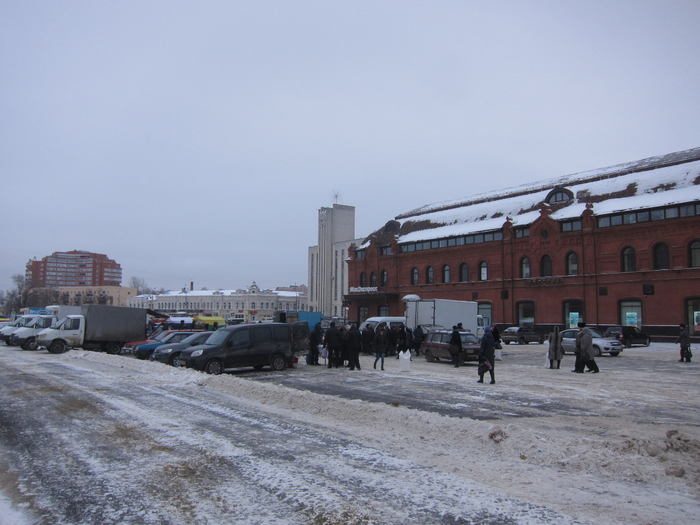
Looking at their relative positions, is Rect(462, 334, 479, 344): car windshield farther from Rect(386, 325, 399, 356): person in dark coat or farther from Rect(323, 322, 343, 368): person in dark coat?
Rect(323, 322, 343, 368): person in dark coat

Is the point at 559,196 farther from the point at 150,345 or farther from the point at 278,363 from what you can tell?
the point at 150,345

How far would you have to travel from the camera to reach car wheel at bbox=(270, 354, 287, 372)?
1909cm

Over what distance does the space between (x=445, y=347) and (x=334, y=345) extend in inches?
224

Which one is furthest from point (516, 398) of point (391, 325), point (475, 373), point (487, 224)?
point (487, 224)

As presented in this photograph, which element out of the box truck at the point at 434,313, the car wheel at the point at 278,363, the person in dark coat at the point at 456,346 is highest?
the box truck at the point at 434,313

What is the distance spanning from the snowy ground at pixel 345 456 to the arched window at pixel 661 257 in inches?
1158

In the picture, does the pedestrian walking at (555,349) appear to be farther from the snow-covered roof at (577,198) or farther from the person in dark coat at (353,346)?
the snow-covered roof at (577,198)

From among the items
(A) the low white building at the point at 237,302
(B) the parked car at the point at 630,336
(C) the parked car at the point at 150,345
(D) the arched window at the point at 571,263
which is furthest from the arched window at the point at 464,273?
(A) the low white building at the point at 237,302

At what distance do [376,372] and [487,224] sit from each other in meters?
36.4

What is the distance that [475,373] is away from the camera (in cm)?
1880

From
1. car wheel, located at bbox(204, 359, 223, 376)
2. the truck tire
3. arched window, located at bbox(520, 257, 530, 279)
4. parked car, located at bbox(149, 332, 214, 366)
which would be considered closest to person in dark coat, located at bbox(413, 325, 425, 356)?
parked car, located at bbox(149, 332, 214, 366)

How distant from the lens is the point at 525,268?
158 ft

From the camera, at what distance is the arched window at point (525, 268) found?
48.0 m

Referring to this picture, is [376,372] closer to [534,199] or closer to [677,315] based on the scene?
[677,315]
